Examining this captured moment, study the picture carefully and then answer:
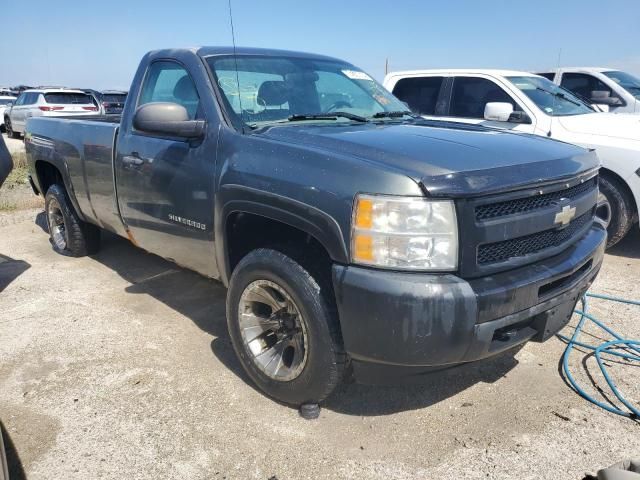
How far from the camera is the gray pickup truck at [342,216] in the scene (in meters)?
2.16

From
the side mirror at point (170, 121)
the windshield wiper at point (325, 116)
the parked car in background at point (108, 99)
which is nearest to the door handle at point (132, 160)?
the side mirror at point (170, 121)

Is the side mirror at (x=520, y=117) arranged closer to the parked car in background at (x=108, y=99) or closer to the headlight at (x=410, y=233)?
the headlight at (x=410, y=233)

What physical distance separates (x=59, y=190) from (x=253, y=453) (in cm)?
382

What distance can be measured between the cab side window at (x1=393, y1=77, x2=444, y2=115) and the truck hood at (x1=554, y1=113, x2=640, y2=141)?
148cm

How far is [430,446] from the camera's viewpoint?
2.53 m

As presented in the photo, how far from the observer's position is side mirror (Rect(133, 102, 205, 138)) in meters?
3.01

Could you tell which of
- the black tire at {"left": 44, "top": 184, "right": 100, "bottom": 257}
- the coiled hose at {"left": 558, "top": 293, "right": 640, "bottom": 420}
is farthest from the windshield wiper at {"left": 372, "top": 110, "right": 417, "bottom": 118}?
the black tire at {"left": 44, "top": 184, "right": 100, "bottom": 257}

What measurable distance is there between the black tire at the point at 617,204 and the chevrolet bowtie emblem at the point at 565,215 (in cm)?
303

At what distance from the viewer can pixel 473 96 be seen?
6.28 metres

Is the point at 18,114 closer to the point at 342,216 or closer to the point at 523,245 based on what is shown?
the point at 342,216

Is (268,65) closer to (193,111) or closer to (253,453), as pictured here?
(193,111)

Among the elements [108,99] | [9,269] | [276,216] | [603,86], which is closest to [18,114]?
[108,99]

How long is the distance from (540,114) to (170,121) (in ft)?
14.2

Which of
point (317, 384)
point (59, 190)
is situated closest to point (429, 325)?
point (317, 384)
